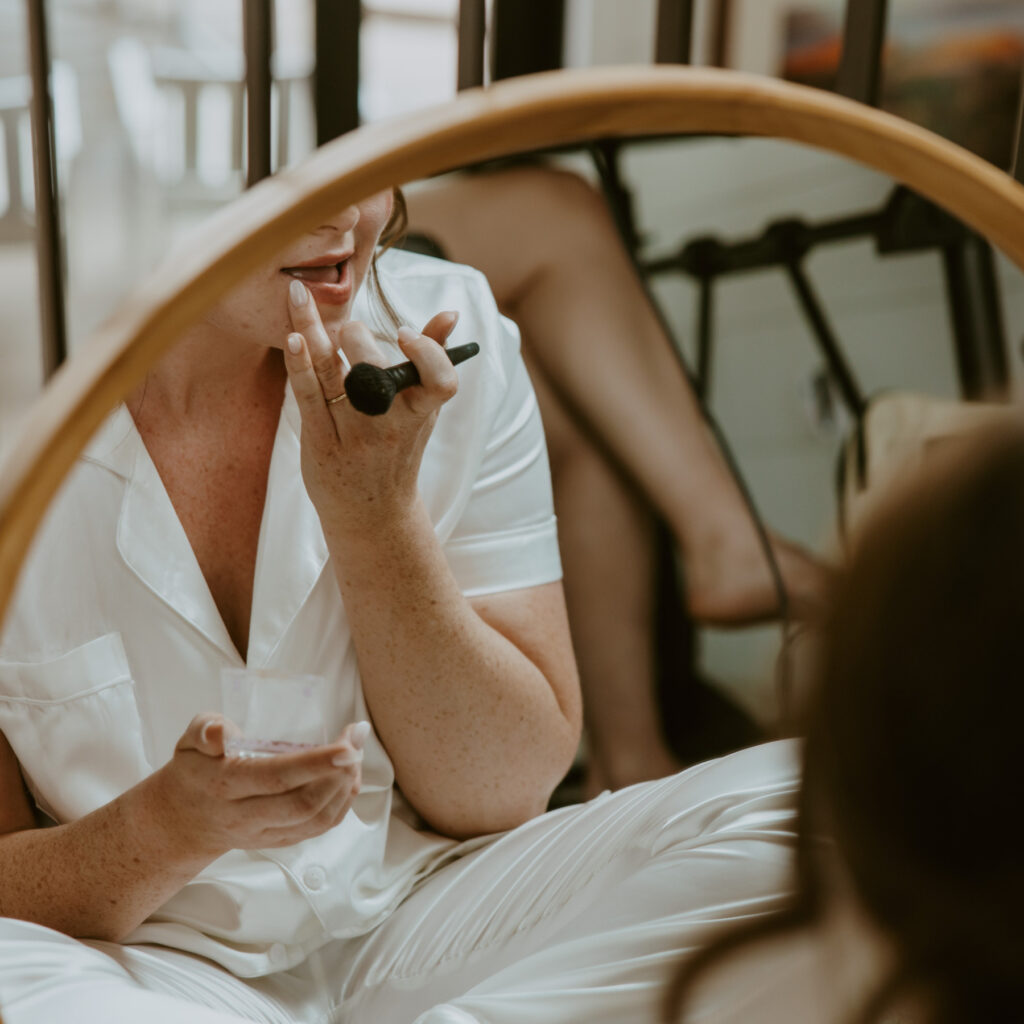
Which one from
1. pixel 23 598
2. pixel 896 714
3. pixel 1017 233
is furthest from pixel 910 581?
pixel 23 598

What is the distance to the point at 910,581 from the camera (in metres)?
0.35

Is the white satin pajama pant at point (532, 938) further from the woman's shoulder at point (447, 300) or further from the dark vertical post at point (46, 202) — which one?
the dark vertical post at point (46, 202)

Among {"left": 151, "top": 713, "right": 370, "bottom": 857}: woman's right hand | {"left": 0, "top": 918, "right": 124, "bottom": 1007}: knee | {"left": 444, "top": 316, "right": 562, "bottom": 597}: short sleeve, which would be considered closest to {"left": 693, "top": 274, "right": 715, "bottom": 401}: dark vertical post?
{"left": 444, "top": 316, "right": 562, "bottom": 597}: short sleeve

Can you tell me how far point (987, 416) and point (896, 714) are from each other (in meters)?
0.11

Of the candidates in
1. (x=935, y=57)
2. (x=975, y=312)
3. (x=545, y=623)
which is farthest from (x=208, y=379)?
(x=935, y=57)

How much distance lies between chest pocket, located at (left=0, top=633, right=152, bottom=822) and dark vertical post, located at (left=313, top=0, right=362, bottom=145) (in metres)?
0.44

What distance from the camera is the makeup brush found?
0.50 meters

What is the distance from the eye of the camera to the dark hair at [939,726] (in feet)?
1.14

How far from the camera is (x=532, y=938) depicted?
1.99ft

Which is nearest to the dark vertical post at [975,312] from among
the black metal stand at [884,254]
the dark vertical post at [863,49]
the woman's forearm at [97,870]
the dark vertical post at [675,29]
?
the black metal stand at [884,254]

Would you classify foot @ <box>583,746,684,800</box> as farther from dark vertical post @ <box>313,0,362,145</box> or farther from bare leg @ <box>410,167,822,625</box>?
dark vertical post @ <box>313,0,362,145</box>

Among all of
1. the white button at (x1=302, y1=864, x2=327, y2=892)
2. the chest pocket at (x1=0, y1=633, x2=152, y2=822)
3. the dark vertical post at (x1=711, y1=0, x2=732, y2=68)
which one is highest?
the dark vertical post at (x1=711, y1=0, x2=732, y2=68)

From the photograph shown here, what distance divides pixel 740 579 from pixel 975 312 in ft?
0.77

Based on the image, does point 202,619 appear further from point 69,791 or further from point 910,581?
point 910,581
